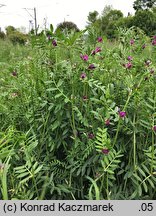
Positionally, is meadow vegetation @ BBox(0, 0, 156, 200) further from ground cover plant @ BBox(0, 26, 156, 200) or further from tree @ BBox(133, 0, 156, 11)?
tree @ BBox(133, 0, 156, 11)

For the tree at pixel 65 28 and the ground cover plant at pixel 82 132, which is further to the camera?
the tree at pixel 65 28

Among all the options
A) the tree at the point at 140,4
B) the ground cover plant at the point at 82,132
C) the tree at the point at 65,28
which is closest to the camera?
the ground cover plant at the point at 82,132

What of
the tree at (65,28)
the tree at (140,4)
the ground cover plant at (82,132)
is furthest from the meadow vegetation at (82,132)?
the tree at (140,4)

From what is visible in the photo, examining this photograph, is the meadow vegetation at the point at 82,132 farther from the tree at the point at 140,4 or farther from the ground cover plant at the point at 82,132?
the tree at the point at 140,4

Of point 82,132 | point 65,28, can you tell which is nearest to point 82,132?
point 82,132

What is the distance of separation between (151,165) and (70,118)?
416 mm

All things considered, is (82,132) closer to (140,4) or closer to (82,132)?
(82,132)

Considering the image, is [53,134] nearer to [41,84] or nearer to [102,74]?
[41,84]

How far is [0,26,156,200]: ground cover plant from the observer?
4.95ft

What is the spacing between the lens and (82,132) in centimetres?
163

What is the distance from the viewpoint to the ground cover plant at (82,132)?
1.51 meters

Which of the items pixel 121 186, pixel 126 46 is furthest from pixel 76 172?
pixel 126 46

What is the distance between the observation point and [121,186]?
1570 mm

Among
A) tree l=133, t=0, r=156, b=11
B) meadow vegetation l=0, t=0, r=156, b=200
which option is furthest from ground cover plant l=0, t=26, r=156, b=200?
tree l=133, t=0, r=156, b=11
